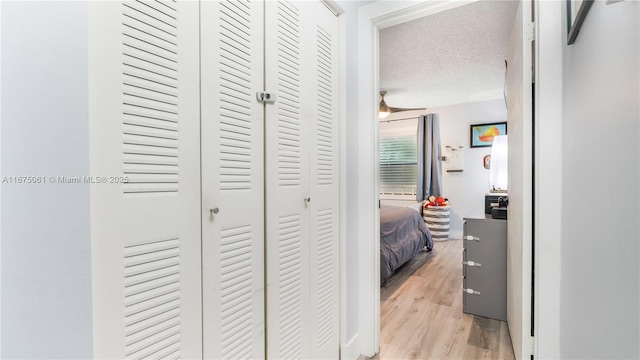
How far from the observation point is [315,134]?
148cm

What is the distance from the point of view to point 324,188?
1.56 meters

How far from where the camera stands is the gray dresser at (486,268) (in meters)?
2.28

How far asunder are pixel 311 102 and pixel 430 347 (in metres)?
1.77

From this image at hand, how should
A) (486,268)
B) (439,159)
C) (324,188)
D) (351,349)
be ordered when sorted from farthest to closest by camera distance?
(439,159) → (486,268) → (351,349) → (324,188)

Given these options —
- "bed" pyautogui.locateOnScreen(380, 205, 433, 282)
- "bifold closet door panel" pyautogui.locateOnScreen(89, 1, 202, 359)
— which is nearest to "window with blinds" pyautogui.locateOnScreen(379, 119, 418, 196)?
"bed" pyautogui.locateOnScreen(380, 205, 433, 282)

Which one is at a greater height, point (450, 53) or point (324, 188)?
point (450, 53)

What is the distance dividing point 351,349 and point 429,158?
417 cm

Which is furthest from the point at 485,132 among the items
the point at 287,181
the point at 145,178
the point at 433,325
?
the point at 145,178

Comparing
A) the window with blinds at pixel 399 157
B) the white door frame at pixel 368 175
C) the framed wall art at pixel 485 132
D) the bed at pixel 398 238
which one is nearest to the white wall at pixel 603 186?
the white door frame at pixel 368 175

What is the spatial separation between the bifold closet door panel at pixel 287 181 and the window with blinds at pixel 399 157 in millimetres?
4577

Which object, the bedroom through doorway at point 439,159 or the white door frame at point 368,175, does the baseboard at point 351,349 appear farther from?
the bedroom through doorway at point 439,159

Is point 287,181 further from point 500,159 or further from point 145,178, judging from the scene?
point 500,159

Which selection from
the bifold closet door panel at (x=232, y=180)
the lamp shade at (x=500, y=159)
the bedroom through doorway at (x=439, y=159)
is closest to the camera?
the bifold closet door panel at (x=232, y=180)

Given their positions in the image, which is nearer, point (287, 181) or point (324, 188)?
point (287, 181)
